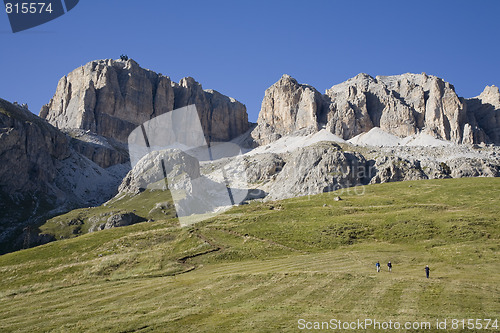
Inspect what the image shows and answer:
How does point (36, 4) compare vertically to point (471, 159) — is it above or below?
above

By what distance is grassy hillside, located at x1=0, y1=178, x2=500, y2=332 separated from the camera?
37.0m

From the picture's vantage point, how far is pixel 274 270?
55.2 m

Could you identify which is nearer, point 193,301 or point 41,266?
point 193,301

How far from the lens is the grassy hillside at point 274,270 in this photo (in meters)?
37.0

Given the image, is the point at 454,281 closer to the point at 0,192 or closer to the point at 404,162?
the point at 404,162

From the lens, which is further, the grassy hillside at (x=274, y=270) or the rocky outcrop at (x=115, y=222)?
the rocky outcrop at (x=115, y=222)

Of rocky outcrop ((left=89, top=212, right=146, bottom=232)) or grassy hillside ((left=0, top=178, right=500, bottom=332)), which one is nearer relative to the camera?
grassy hillside ((left=0, top=178, right=500, bottom=332))

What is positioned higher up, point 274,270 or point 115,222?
point 274,270

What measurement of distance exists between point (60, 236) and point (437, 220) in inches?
5568

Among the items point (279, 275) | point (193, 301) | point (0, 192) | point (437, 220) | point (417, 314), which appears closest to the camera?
point (417, 314)

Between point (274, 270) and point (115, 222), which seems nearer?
point (274, 270)

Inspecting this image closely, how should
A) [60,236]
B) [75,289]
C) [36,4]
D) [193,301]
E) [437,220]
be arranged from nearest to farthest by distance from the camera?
[193,301] → [75,289] → [36,4] → [437,220] → [60,236]

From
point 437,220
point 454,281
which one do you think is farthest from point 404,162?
point 454,281

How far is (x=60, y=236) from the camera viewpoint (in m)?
159
